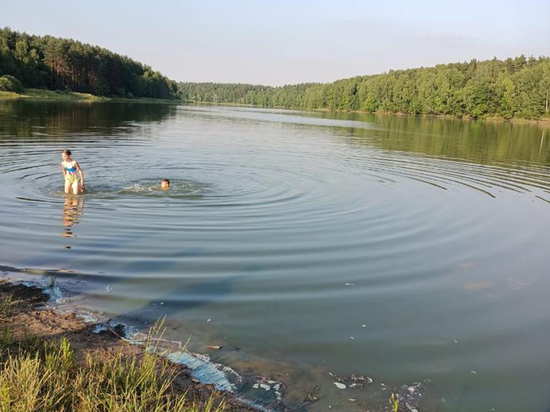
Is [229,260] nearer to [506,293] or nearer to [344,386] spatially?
[344,386]

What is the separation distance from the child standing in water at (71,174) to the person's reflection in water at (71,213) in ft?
2.23

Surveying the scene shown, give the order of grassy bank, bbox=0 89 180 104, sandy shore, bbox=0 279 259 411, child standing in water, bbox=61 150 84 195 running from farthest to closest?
grassy bank, bbox=0 89 180 104 → child standing in water, bbox=61 150 84 195 → sandy shore, bbox=0 279 259 411

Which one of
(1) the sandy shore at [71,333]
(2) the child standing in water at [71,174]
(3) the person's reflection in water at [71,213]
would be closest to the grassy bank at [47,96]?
(2) the child standing in water at [71,174]

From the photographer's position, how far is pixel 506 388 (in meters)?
7.04

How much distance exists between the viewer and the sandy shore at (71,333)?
20.4ft

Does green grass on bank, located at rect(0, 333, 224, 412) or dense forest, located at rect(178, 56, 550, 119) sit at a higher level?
dense forest, located at rect(178, 56, 550, 119)

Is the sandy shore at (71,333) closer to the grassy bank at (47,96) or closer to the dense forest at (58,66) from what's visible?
the grassy bank at (47,96)

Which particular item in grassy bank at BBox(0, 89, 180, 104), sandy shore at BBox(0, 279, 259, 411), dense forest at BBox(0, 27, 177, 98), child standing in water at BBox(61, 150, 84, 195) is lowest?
sandy shore at BBox(0, 279, 259, 411)

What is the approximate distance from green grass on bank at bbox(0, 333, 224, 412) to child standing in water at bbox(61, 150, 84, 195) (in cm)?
1176

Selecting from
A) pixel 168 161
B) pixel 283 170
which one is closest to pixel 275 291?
pixel 283 170

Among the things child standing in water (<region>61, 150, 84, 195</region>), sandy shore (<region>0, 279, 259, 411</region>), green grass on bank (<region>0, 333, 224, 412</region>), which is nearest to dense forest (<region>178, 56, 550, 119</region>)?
child standing in water (<region>61, 150, 84, 195</region>)

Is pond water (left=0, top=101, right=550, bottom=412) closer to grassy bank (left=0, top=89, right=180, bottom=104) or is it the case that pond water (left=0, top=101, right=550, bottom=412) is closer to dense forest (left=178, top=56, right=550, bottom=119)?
grassy bank (left=0, top=89, right=180, bottom=104)

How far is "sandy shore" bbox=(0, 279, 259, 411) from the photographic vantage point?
621cm

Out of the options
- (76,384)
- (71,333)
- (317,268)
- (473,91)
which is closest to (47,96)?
(473,91)
